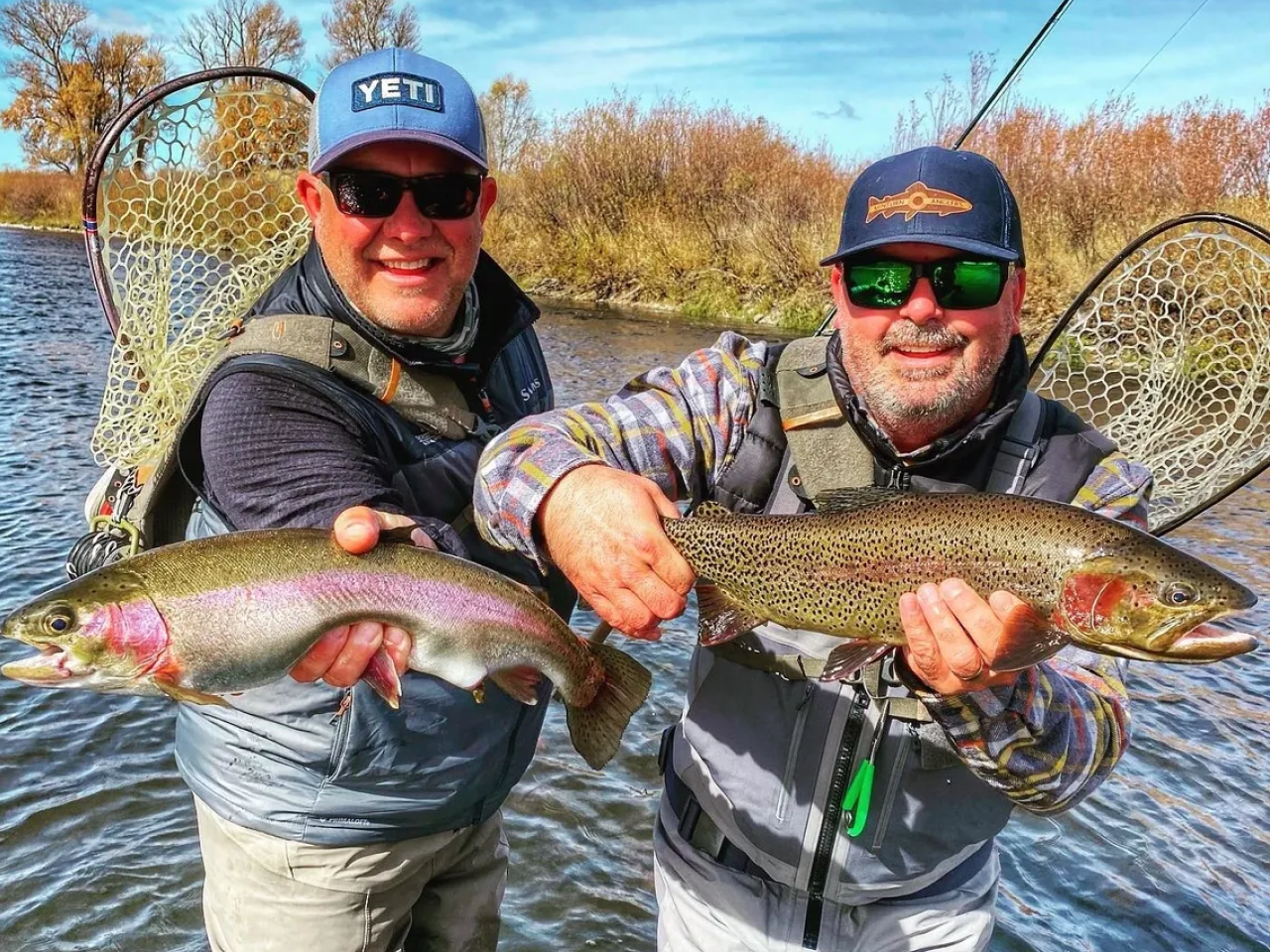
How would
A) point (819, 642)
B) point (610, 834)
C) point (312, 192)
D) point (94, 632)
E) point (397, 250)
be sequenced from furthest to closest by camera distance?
point (610, 834) < point (312, 192) < point (397, 250) < point (819, 642) < point (94, 632)

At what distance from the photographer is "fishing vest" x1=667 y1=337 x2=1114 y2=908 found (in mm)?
2617

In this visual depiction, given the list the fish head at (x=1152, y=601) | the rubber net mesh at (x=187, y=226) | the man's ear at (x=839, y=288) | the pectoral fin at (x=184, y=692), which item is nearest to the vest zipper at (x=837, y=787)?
the fish head at (x=1152, y=601)

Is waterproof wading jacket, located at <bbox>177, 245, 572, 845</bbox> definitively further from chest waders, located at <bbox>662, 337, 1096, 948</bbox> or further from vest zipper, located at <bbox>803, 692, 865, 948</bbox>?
vest zipper, located at <bbox>803, 692, 865, 948</bbox>

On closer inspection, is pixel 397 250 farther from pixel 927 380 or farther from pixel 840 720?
pixel 840 720

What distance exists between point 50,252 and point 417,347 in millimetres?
37262

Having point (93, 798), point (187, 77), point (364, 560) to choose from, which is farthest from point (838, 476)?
point (93, 798)

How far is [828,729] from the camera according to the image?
264 centimetres

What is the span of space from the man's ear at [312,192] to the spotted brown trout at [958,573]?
58.8 inches

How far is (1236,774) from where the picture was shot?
19.0ft

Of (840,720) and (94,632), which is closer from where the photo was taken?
(94,632)

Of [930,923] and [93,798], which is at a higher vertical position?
[930,923]

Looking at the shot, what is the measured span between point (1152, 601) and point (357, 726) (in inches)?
78.6

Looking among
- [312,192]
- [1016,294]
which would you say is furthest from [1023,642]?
[312,192]

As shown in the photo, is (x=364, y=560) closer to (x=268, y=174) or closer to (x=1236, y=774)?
(x=268, y=174)
